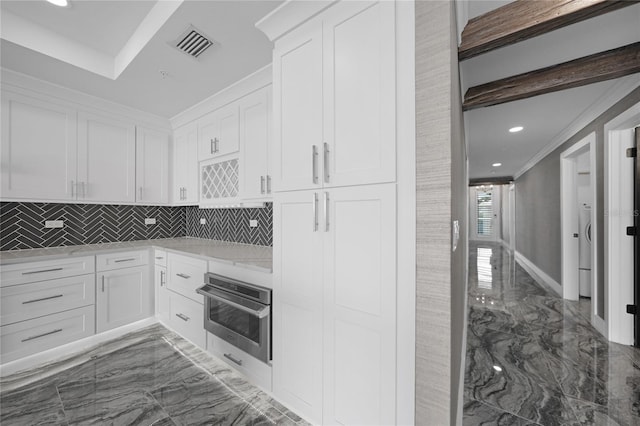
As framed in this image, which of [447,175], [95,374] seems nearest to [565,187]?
[447,175]

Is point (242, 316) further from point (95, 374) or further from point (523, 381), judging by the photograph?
point (523, 381)

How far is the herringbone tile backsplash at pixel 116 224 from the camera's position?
258 centimetres

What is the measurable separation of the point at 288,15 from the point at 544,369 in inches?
126

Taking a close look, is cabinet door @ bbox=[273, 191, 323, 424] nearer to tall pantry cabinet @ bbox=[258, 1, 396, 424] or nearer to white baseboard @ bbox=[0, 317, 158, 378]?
tall pantry cabinet @ bbox=[258, 1, 396, 424]

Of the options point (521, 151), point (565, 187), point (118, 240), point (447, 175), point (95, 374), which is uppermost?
point (521, 151)

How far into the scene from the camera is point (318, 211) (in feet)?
4.68

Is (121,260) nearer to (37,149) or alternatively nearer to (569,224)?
(37,149)

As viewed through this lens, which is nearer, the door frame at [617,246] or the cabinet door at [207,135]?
the door frame at [617,246]

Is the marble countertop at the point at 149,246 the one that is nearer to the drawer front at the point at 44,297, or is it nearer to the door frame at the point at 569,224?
the drawer front at the point at 44,297

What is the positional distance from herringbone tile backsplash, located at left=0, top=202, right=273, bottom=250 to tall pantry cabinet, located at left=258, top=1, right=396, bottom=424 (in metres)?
1.23

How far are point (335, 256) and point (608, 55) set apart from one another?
2.64 meters

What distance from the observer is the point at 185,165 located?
127 inches

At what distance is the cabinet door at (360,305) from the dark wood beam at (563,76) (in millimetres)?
2007

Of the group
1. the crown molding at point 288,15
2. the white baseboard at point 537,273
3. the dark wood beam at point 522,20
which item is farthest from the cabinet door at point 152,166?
the white baseboard at point 537,273
